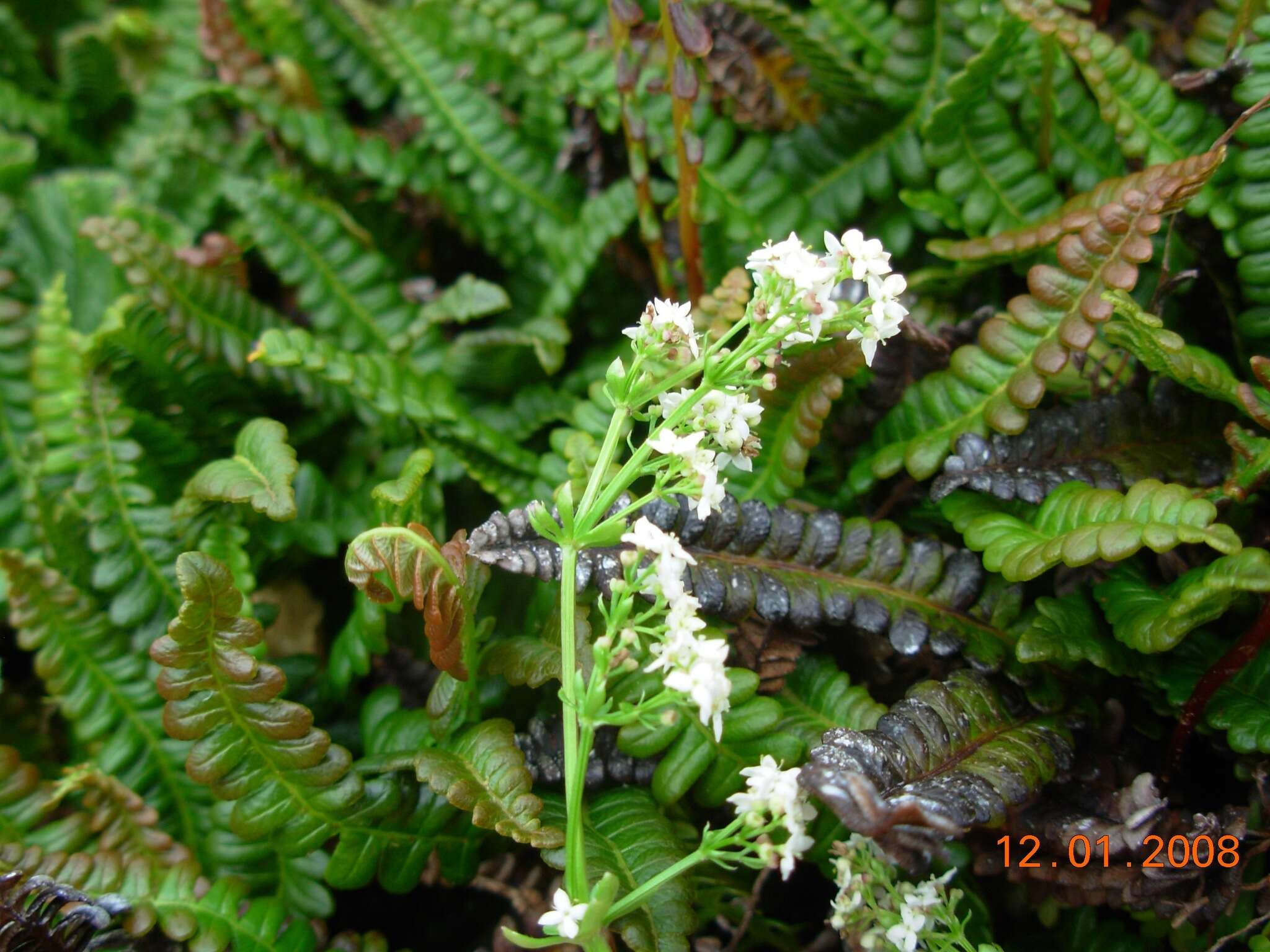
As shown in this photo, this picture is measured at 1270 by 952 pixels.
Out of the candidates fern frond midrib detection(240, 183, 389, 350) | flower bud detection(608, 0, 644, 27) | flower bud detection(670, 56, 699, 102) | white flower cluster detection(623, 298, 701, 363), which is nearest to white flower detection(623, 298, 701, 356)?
white flower cluster detection(623, 298, 701, 363)

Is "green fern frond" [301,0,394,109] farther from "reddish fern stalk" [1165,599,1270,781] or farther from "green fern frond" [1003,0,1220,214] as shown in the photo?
"reddish fern stalk" [1165,599,1270,781]

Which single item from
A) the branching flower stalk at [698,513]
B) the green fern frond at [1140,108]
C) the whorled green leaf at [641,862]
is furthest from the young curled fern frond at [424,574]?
the green fern frond at [1140,108]

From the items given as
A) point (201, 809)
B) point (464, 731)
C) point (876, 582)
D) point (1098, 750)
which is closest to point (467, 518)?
point (464, 731)

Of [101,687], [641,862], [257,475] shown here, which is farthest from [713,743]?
[101,687]

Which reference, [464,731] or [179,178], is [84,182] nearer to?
[179,178]

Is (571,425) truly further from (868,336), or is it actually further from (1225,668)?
(1225,668)
